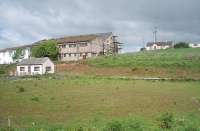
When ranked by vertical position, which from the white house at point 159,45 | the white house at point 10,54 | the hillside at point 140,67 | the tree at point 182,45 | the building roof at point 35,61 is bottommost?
the hillside at point 140,67

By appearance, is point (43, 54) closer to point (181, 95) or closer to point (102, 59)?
point (102, 59)

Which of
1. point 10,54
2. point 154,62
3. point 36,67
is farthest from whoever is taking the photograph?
point 10,54

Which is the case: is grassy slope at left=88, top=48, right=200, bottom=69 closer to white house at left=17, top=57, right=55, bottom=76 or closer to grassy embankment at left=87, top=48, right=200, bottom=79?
grassy embankment at left=87, top=48, right=200, bottom=79

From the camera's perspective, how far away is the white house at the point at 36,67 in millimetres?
82062

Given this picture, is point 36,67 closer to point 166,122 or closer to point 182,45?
point 182,45

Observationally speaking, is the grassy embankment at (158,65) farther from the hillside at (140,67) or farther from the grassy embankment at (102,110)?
the grassy embankment at (102,110)

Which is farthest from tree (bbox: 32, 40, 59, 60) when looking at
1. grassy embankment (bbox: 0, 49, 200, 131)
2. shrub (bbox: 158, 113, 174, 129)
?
shrub (bbox: 158, 113, 174, 129)

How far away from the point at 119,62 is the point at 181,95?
44.0m

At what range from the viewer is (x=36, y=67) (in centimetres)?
8331

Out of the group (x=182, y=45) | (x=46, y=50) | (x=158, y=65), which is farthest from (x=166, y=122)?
(x=182, y=45)

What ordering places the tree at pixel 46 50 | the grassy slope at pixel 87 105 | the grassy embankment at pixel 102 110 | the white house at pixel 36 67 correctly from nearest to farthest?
1. the grassy embankment at pixel 102 110
2. the grassy slope at pixel 87 105
3. the white house at pixel 36 67
4. the tree at pixel 46 50

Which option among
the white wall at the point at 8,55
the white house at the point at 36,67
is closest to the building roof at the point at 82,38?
the white wall at the point at 8,55

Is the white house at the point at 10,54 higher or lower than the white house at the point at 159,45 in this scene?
lower

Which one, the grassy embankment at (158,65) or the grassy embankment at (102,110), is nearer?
the grassy embankment at (102,110)
